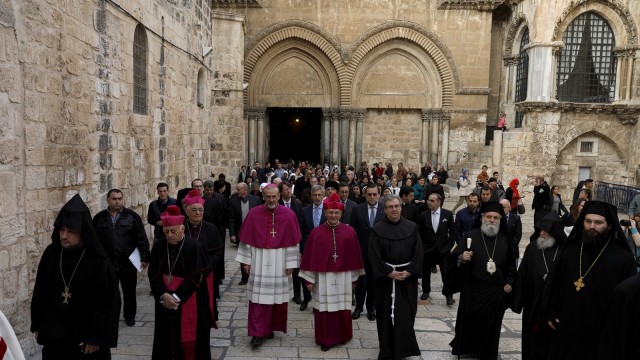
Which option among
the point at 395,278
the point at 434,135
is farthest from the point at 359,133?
the point at 395,278

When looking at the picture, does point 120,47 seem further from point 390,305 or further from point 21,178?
point 390,305

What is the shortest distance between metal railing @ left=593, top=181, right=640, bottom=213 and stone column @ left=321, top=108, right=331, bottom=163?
10376 mm

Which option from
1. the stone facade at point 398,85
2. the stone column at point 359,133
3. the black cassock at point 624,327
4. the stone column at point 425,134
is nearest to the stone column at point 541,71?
the stone facade at point 398,85

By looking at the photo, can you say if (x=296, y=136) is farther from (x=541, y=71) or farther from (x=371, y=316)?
(x=371, y=316)

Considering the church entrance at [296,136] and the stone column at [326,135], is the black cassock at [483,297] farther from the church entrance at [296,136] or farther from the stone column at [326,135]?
the church entrance at [296,136]

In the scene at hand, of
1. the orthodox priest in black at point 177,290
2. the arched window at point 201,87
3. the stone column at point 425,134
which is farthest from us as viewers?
the stone column at point 425,134

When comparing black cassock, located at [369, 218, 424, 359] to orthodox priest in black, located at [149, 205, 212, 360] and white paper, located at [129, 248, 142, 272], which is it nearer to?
orthodox priest in black, located at [149, 205, 212, 360]

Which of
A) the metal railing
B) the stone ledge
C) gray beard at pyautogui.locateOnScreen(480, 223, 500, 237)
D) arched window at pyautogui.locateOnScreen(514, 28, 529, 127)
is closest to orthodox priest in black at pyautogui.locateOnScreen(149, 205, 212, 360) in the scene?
gray beard at pyautogui.locateOnScreen(480, 223, 500, 237)

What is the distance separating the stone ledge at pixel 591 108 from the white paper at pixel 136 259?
53.4 feet

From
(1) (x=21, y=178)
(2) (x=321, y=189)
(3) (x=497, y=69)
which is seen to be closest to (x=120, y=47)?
(1) (x=21, y=178)

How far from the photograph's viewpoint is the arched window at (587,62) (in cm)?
1909

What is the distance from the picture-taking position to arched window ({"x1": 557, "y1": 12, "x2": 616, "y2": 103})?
19.1m

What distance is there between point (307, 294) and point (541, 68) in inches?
600

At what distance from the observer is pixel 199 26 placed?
39.0 feet
